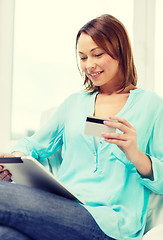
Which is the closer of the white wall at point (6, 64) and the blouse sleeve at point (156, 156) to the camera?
the blouse sleeve at point (156, 156)

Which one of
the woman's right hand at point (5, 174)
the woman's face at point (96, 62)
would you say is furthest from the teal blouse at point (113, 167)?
the woman's right hand at point (5, 174)

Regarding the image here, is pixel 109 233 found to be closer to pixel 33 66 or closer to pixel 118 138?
pixel 118 138

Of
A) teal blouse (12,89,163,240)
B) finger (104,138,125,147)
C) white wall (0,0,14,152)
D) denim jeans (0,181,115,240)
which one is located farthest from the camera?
white wall (0,0,14,152)

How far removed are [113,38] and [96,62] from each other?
0.39 ft

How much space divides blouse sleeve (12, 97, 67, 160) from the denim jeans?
→ 46 cm

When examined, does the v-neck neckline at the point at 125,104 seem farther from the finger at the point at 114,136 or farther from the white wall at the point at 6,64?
the white wall at the point at 6,64

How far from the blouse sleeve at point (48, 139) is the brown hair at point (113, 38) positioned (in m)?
0.31

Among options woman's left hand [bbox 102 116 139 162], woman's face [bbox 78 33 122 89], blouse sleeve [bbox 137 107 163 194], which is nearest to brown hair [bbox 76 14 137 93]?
woman's face [bbox 78 33 122 89]

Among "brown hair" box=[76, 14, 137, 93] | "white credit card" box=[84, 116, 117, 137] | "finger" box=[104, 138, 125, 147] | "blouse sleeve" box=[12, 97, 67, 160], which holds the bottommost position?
"blouse sleeve" box=[12, 97, 67, 160]

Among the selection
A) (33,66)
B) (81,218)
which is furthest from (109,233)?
(33,66)

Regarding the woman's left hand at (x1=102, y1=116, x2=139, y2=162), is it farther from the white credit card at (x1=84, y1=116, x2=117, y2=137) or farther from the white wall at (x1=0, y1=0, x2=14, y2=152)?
the white wall at (x1=0, y1=0, x2=14, y2=152)

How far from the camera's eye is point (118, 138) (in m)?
0.96

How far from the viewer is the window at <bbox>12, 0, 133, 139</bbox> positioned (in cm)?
244

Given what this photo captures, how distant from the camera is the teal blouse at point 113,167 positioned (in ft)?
3.50
